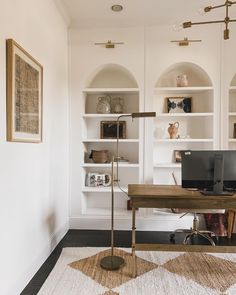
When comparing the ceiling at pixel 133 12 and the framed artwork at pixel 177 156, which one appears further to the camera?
the framed artwork at pixel 177 156

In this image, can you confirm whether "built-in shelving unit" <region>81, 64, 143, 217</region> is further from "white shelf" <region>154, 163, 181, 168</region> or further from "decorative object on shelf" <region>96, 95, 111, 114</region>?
"white shelf" <region>154, 163, 181, 168</region>

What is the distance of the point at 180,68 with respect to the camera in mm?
3934

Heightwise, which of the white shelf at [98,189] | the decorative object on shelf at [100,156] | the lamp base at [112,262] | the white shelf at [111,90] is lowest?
the lamp base at [112,262]

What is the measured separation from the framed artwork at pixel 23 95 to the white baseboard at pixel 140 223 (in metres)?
1.67

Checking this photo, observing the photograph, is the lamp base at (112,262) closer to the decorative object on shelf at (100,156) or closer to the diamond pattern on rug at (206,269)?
the diamond pattern on rug at (206,269)

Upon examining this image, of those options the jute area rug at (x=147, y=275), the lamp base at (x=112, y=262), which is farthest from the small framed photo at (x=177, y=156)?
the lamp base at (x=112, y=262)

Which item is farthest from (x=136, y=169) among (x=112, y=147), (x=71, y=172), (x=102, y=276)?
(x=102, y=276)

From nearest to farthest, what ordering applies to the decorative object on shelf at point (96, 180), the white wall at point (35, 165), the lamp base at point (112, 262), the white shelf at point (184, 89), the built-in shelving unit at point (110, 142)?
the white wall at point (35, 165)
the lamp base at point (112, 262)
the white shelf at point (184, 89)
the decorative object on shelf at point (96, 180)
the built-in shelving unit at point (110, 142)

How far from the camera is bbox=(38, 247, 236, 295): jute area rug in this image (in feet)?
7.08

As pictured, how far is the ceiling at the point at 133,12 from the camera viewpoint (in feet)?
10.1

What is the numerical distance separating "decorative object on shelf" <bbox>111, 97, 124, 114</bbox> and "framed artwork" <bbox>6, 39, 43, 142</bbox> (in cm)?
150

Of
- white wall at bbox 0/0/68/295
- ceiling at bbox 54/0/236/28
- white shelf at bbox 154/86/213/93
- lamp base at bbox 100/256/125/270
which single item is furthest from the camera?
white shelf at bbox 154/86/213/93

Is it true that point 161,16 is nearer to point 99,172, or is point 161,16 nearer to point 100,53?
point 100,53

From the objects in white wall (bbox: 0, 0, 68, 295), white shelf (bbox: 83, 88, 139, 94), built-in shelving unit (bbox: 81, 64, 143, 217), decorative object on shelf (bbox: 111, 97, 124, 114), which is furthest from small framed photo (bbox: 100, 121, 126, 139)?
white wall (bbox: 0, 0, 68, 295)
